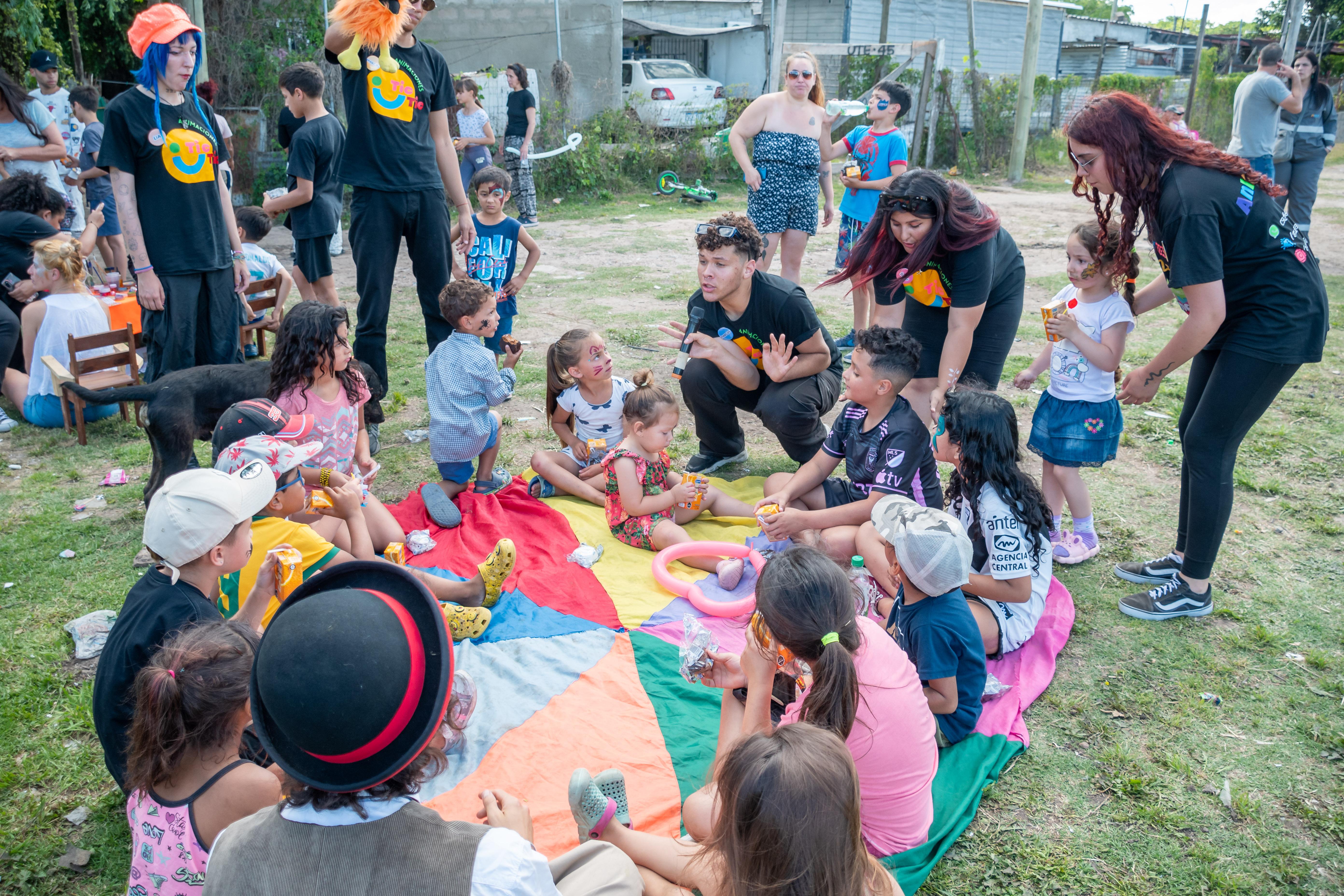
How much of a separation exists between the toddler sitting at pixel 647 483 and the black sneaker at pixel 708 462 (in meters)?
0.72

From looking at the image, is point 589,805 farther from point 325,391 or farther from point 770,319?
point 770,319

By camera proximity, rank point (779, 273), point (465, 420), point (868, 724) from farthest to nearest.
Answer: point (779, 273), point (465, 420), point (868, 724)

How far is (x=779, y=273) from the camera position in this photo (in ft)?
31.8

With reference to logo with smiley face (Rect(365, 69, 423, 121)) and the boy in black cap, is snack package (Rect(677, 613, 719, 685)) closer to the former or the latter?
the boy in black cap

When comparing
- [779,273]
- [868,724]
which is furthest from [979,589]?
[779,273]

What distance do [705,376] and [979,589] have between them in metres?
2.05

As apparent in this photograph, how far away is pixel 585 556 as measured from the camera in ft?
13.8

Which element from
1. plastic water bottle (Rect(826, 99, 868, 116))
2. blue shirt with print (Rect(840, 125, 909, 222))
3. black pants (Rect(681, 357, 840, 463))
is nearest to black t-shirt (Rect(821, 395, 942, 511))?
black pants (Rect(681, 357, 840, 463))

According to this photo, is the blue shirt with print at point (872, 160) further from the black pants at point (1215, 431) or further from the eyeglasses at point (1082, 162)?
the black pants at point (1215, 431)

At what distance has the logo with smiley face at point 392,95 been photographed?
5020 millimetres

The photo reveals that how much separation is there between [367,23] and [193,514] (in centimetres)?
347

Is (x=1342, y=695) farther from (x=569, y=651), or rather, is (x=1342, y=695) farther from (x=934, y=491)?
(x=569, y=651)

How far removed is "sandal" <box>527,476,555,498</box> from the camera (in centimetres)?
484

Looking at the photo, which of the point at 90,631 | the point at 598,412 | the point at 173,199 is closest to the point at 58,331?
the point at 173,199
